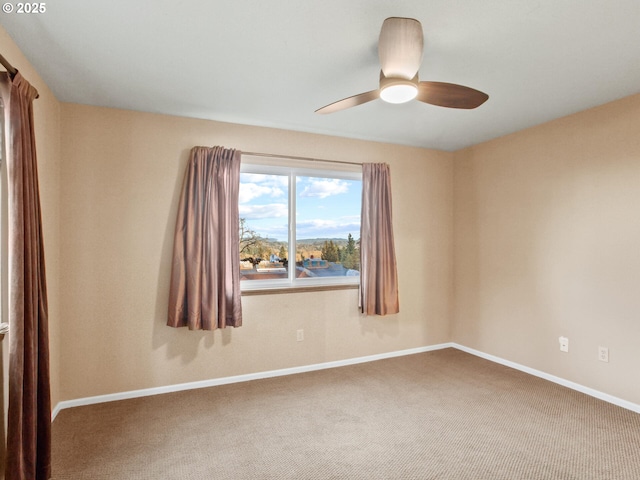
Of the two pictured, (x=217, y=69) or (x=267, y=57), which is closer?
(x=267, y=57)

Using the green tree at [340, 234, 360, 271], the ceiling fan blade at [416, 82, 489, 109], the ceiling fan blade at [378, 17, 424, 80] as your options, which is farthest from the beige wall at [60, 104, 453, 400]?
the ceiling fan blade at [378, 17, 424, 80]

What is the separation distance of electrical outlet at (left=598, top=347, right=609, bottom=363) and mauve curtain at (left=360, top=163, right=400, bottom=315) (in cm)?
180

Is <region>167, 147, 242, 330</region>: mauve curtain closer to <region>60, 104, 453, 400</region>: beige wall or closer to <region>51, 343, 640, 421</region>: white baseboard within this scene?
<region>60, 104, 453, 400</region>: beige wall

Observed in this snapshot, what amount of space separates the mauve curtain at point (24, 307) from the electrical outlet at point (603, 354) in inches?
158

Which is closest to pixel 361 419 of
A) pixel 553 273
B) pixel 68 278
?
pixel 553 273

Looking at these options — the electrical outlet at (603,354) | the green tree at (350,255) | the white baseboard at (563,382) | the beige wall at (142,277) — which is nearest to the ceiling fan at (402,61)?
the beige wall at (142,277)

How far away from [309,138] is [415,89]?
6.60 feet

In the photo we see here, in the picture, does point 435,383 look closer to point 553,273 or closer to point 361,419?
point 361,419

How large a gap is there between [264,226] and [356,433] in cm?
206

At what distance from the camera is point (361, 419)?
9.04 ft

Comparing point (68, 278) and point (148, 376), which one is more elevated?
point (68, 278)

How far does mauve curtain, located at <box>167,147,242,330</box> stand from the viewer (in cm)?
318

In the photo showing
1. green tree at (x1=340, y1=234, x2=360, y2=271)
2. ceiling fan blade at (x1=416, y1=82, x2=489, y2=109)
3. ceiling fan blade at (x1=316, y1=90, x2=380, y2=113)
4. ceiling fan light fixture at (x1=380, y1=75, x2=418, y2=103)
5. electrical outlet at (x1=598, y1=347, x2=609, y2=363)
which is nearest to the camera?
ceiling fan light fixture at (x1=380, y1=75, x2=418, y2=103)

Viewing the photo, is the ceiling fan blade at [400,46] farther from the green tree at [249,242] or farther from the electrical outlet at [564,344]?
the electrical outlet at [564,344]
